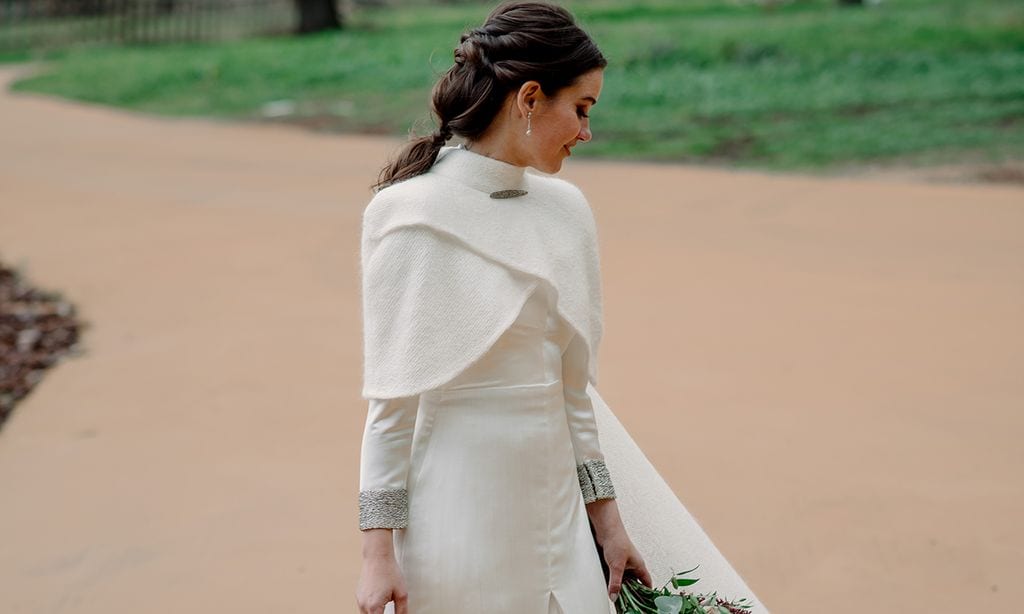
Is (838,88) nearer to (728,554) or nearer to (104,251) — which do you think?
(104,251)

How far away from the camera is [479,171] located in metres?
2.08

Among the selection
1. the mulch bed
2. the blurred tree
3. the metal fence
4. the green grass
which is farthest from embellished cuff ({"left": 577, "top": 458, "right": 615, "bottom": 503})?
the metal fence

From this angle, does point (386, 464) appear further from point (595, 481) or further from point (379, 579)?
point (595, 481)

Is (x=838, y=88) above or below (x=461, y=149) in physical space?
below

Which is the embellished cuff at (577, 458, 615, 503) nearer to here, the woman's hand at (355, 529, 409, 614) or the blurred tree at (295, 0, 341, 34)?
the woman's hand at (355, 529, 409, 614)

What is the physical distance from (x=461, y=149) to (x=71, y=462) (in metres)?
3.75

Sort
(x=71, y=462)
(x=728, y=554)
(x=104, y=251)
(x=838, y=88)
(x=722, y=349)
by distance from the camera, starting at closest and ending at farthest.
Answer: (x=728, y=554), (x=71, y=462), (x=722, y=349), (x=104, y=251), (x=838, y=88)

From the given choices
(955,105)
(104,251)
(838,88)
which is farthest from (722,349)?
(838,88)

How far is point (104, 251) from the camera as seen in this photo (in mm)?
9078

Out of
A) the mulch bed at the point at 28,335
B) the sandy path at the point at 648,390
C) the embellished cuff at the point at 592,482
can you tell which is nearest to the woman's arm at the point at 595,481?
the embellished cuff at the point at 592,482

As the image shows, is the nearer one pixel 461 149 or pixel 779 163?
pixel 461 149

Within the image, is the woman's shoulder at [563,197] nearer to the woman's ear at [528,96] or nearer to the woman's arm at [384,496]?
the woman's ear at [528,96]

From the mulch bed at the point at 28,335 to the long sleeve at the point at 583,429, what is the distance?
175 inches

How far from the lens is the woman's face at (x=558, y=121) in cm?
204
